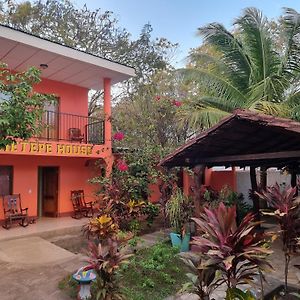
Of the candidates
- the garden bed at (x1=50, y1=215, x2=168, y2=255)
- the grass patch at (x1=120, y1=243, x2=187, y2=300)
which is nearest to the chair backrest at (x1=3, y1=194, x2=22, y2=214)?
the garden bed at (x1=50, y1=215, x2=168, y2=255)

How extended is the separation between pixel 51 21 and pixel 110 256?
16659 mm

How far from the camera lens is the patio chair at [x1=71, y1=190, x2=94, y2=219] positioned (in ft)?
42.8

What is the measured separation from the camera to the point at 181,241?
26.1ft

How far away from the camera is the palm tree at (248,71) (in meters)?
10.4

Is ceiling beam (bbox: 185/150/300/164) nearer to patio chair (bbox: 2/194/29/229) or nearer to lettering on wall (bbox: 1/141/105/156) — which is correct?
lettering on wall (bbox: 1/141/105/156)

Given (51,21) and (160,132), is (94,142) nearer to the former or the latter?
(160,132)

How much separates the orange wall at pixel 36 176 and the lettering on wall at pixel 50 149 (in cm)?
172

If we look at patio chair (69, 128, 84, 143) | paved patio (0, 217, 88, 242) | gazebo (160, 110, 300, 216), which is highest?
patio chair (69, 128, 84, 143)

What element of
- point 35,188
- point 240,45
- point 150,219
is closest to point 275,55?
point 240,45

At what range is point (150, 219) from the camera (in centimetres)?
1084

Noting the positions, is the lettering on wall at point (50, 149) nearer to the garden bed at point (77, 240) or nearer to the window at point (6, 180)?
the window at point (6, 180)

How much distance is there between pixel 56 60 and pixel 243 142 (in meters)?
7.46

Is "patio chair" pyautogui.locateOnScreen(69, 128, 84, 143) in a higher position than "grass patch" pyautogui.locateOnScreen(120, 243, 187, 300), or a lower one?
higher

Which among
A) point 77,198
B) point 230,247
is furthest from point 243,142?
point 77,198
